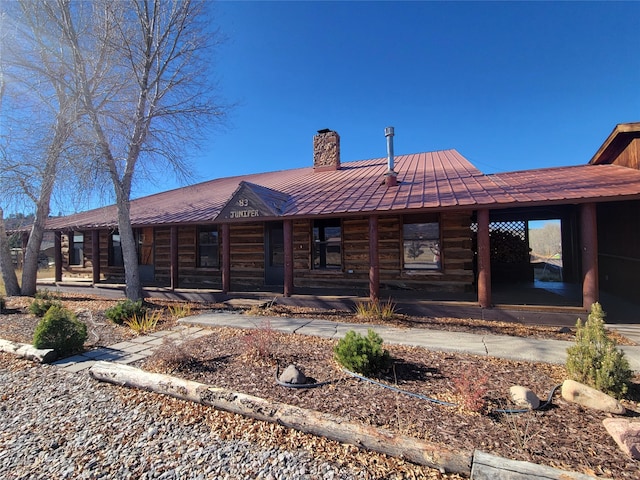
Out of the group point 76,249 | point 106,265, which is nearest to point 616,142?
point 106,265

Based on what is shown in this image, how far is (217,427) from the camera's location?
3217mm

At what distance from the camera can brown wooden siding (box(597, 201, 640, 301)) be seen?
8008mm

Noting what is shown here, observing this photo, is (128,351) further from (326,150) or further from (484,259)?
(326,150)

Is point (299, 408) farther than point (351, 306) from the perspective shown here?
No

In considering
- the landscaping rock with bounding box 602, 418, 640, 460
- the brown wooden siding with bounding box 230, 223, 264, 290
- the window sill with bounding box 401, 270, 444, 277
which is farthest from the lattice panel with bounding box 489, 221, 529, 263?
the landscaping rock with bounding box 602, 418, 640, 460

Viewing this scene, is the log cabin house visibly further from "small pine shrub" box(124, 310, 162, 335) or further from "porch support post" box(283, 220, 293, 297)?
"small pine shrub" box(124, 310, 162, 335)

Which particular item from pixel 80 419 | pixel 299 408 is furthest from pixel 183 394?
pixel 299 408

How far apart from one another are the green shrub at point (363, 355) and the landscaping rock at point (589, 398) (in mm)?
1949

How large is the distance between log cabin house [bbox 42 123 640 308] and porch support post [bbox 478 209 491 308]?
0.9 inches

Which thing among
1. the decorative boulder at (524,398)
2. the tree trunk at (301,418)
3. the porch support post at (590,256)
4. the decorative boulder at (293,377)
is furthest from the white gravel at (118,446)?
the porch support post at (590,256)

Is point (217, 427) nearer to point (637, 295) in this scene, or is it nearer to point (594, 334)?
point (594, 334)

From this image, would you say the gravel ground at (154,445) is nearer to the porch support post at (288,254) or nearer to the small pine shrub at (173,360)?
the small pine shrub at (173,360)

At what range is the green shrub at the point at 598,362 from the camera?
3398 mm

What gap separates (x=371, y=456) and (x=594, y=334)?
296cm
